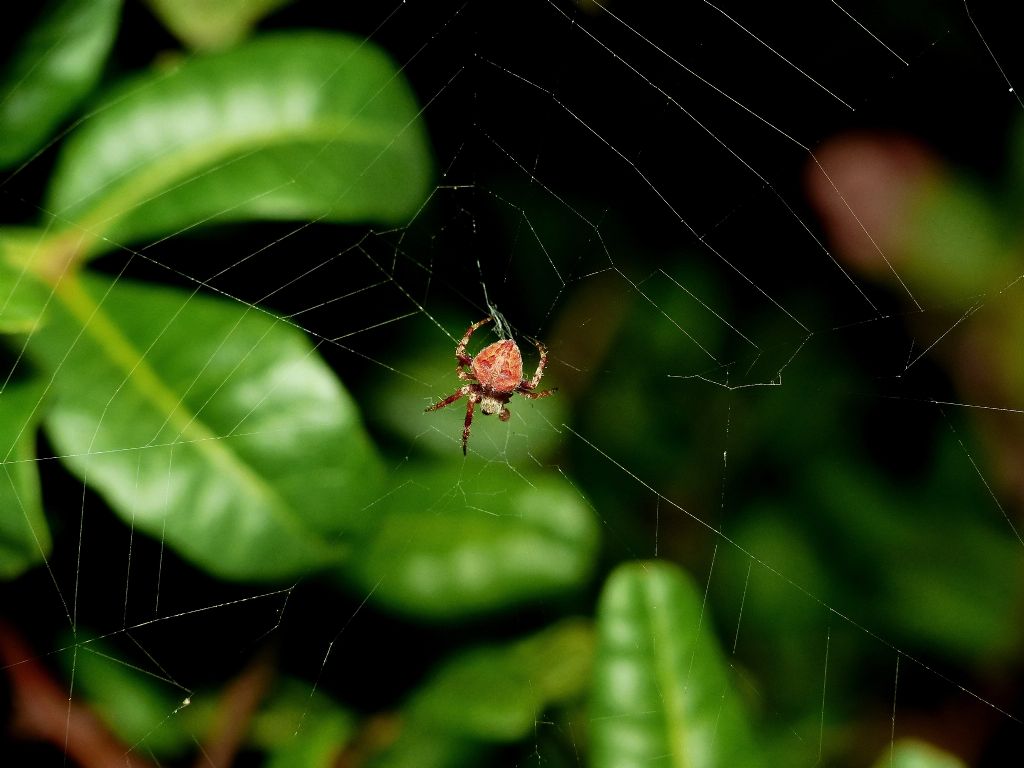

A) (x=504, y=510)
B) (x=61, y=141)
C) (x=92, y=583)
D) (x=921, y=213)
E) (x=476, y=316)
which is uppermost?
(x=921, y=213)

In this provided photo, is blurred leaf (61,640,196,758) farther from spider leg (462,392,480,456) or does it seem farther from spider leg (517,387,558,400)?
spider leg (517,387,558,400)

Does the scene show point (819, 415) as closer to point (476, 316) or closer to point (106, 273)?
point (476, 316)

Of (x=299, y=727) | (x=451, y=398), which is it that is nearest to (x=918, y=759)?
(x=299, y=727)

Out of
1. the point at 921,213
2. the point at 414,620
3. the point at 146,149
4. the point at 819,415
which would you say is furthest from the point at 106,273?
the point at 921,213

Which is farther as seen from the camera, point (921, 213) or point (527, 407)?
point (527, 407)

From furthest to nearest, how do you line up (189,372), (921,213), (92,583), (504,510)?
(921,213) → (504,510) → (92,583) → (189,372)

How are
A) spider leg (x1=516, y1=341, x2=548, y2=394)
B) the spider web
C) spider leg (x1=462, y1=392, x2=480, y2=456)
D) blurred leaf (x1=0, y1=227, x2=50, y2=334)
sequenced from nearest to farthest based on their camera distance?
blurred leaf (x1=0, y1=227, x2=50, y2=334)
the spider web
spider leg (x1=462, y1=392, x2=480, y2=456)
spider leg (x1=516, y1=341, x2=548, y2=394)

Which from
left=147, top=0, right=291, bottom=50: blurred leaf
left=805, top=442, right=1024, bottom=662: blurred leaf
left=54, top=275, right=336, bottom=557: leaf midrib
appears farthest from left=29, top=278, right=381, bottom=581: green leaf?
left=805, top=442, right=1024, bottom=662: blurred leaf

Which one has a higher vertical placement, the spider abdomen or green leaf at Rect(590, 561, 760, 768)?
the spider abdomen
